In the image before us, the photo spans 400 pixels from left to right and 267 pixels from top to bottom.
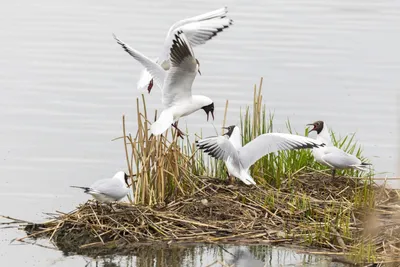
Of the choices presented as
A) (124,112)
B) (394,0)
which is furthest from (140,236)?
(394,0)

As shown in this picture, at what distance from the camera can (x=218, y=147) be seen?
34.1 ft

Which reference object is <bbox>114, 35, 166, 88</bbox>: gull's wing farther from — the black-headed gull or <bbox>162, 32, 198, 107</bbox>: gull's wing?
the black-headed gull

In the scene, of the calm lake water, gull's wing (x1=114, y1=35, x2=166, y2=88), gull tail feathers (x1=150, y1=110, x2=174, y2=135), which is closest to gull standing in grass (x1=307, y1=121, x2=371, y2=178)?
the calm lake water

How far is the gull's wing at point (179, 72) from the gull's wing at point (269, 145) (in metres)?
0.86

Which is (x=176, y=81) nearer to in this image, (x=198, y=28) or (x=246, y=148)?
(x=198, y=28)

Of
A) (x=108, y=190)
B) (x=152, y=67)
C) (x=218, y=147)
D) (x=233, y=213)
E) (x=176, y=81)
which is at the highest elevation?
(x=152, y=67)

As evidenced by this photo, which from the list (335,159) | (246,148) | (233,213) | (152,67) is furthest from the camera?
(152,67)

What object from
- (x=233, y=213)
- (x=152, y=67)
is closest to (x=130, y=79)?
(x=152, y=67)

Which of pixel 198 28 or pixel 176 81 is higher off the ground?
pixel 198 28

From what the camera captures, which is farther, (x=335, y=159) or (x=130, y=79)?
(x=130, y=79)

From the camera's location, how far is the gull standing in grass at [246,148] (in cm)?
1036

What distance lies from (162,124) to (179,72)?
0.55 metres

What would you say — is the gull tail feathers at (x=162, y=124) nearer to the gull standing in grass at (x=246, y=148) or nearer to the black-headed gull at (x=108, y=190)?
the gull standing in grass at (x=246, y=148)

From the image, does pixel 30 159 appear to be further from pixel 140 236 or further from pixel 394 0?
pixel 394 0
